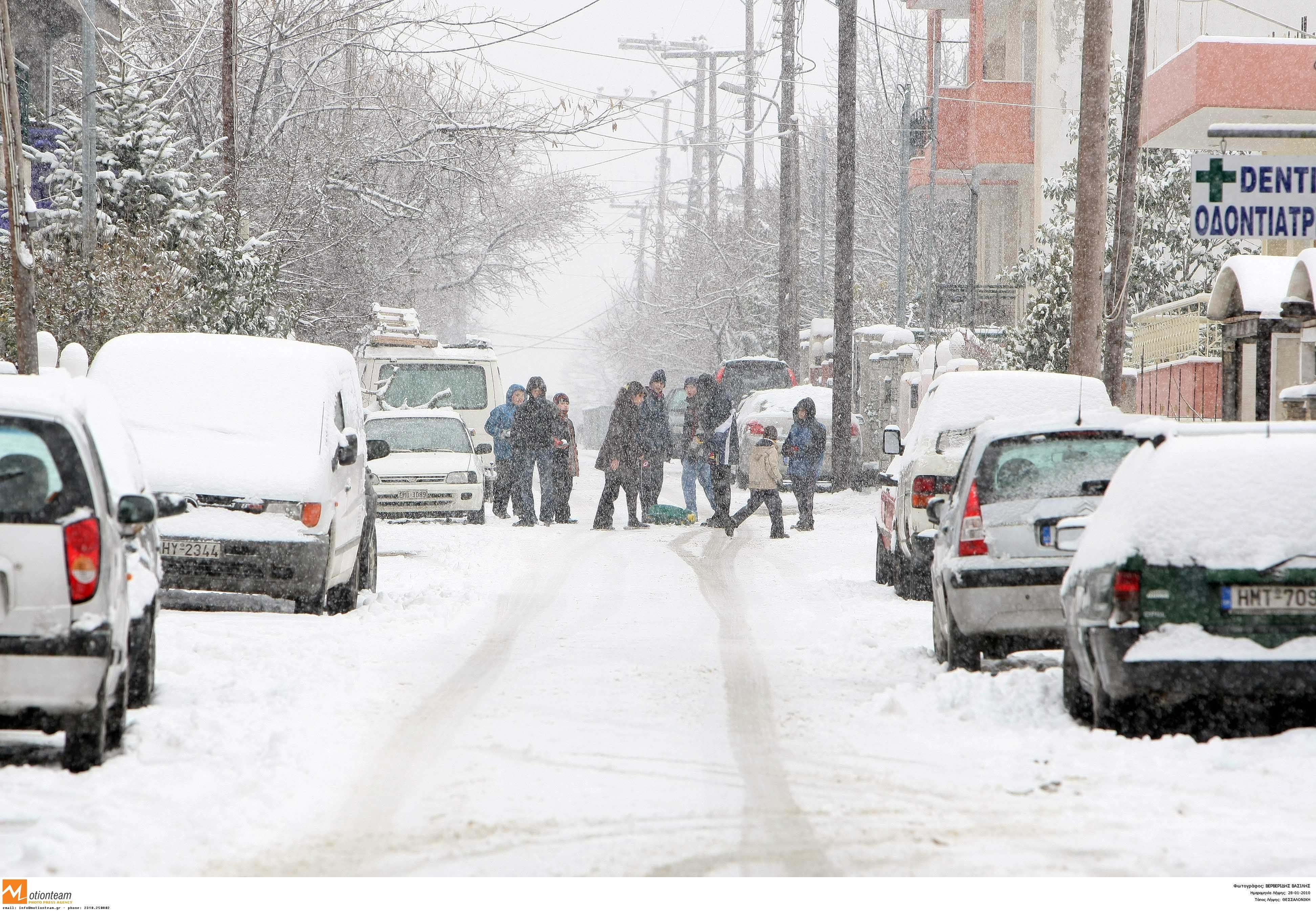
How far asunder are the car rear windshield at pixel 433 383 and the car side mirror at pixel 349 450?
46.3ft

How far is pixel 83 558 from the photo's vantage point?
6.93 meters

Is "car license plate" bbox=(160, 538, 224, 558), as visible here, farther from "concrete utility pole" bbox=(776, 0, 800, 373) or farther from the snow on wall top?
"concrete utility pole" bbox=(776, 0, 800, 373)

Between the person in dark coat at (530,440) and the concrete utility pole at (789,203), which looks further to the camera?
the concrete utility pole at (789,203)

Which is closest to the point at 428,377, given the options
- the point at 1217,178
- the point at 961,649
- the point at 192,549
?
the point at 192,549

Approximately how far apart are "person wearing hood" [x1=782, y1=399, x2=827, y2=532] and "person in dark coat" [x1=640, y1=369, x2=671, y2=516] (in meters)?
1.77

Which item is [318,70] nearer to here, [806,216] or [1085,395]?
[806,216]

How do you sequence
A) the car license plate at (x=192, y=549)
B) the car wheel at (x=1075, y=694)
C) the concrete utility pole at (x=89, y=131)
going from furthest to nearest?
the concrete utility pole at (x=89, y=131) → the car license plate at (x=192, y=549) → the car wheel at (x=1075, y=694)

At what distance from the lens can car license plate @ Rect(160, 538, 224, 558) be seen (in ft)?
38.0

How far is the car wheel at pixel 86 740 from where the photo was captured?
6.86m

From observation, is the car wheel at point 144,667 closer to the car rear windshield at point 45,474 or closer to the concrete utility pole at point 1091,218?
the car rear windshield at point 45,474

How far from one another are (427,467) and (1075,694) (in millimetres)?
14917

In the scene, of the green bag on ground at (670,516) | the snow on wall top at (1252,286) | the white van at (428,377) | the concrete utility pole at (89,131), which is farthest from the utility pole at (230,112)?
the snow on wall top at (1252,286)

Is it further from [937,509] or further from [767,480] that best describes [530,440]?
[937,509]

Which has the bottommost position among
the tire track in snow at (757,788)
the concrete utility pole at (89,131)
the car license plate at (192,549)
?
the tire track in snow at (757,788)
